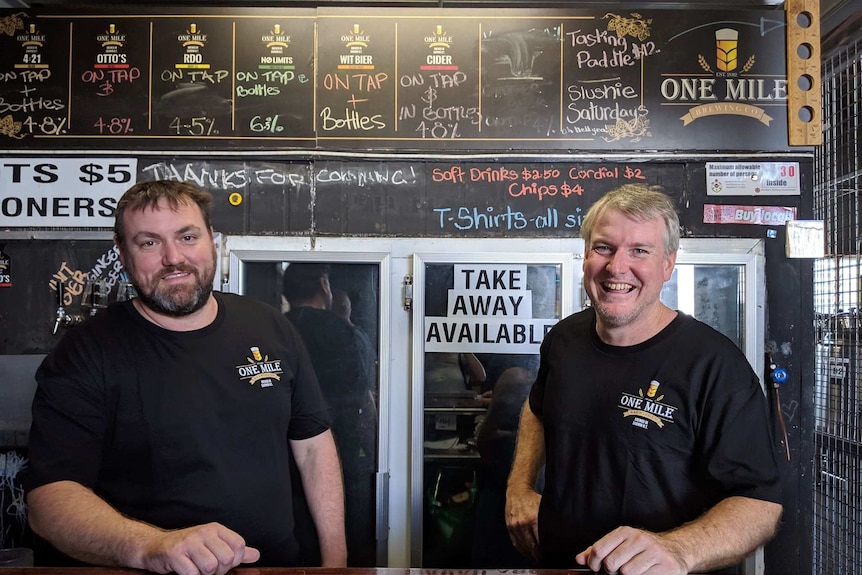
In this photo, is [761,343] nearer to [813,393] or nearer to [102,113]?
[813,393]

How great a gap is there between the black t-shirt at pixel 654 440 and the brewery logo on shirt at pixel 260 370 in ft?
2.59

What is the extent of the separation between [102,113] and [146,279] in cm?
157

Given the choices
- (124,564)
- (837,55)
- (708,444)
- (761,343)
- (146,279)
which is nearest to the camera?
(124,564)

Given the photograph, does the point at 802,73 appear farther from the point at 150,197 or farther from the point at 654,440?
the point at 150,197

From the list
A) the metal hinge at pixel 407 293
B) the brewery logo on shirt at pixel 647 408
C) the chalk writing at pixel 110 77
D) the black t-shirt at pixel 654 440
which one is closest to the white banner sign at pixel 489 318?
the metal hinge at pixel 407 293

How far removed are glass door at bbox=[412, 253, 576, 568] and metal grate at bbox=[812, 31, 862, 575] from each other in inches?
54.6

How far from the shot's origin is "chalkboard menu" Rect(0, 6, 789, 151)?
291 centimetres

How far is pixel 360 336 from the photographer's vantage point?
116 inches

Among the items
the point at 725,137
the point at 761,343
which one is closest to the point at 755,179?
the point at 725,137

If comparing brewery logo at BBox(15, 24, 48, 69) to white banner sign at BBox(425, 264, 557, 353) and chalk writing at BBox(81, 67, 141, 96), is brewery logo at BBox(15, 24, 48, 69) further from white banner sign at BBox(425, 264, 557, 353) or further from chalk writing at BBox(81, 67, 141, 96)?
white banner sign at BBox(425, 264, 557, 353)

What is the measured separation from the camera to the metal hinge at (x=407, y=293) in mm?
2914

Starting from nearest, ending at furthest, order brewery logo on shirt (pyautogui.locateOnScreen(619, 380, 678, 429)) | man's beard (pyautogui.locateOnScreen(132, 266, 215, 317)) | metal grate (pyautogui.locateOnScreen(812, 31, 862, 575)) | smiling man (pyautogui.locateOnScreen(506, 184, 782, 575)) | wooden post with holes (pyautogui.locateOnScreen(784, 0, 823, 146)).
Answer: smiling man (pyautogui.locateOnScreen(506, 184, 782, 575)), brewery logo on shirt (pyautogui.locateOnScreen(619, 380, 678, 429)), man's beard (pyautogui.locateOnScreen(132, 266, 215, 317)), wooden post with holes (pyautogui.locateOnScreen(784, 0, 823, 146)), metal grate (pyautogui.locateOnScreen(812, 31, 862, 575))

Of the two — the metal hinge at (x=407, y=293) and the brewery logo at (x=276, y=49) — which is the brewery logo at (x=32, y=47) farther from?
the metal hinge at (x=407, y=293)

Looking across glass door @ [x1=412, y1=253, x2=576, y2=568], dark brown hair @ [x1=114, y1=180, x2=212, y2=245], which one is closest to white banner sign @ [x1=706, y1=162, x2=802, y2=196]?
glass door @ [x1=412, y1=253, x2=576, y2=568]
